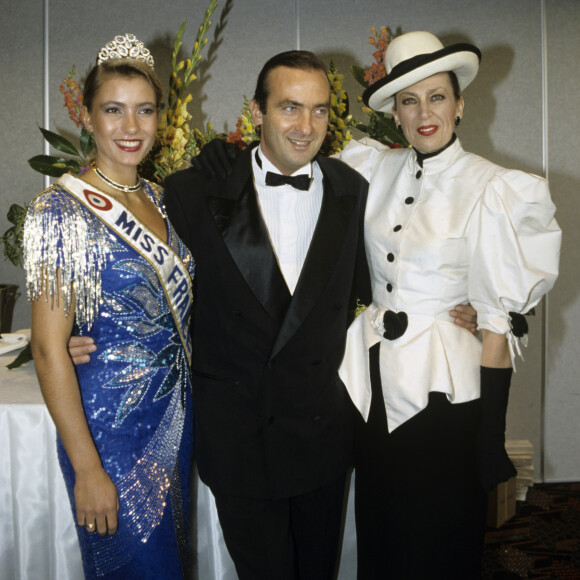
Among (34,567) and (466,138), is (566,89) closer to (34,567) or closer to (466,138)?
(466,138)

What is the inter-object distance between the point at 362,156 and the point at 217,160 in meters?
0.43

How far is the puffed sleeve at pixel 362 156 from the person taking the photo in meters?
1.62

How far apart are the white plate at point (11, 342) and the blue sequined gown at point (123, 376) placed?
38.2 inches

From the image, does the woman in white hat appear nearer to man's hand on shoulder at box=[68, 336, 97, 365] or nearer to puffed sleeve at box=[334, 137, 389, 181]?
puffed sleeve at box=[334, 137, 389, 181]

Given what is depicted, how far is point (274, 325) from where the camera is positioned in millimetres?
1337

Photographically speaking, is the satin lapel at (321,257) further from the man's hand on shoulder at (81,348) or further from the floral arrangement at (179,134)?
the floral arrangement at (179,134)

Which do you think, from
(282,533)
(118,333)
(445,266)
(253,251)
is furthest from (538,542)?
(118,333)

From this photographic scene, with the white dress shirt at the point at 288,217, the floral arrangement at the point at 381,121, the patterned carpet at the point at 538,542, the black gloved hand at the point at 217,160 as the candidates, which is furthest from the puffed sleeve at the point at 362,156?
the patterned carpet at the point at 538,542

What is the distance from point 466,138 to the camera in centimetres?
307

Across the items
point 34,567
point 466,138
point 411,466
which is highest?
point 466,138

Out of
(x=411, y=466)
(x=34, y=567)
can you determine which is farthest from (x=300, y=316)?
(x=34, y=567)

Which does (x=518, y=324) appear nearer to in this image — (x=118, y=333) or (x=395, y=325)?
(x=395, y=325)

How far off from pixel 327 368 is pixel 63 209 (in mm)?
676

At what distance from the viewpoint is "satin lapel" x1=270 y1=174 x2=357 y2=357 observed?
1.33m
